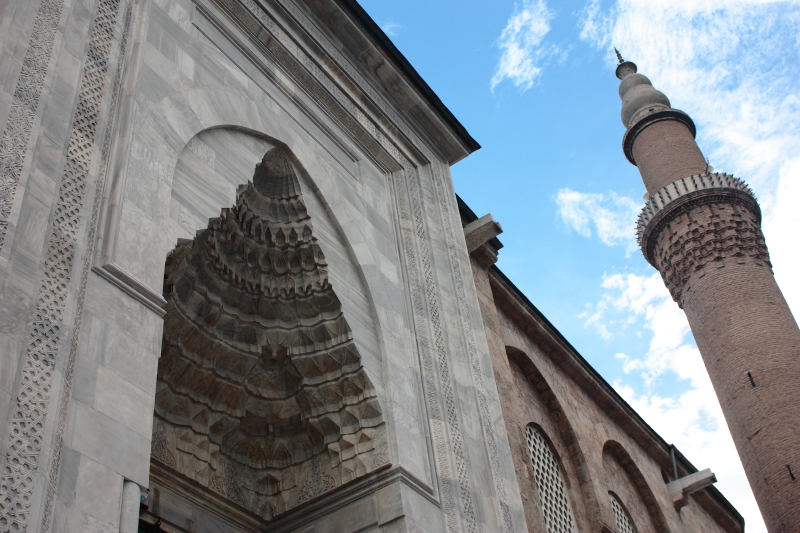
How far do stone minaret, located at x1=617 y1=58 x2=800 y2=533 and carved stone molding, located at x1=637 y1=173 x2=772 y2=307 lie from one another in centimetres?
2

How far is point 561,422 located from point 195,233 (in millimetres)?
5843

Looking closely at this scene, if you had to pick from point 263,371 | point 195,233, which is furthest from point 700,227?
point 195,233

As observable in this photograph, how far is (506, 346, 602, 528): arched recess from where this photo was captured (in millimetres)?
8477

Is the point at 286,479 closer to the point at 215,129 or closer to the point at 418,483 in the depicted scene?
the point at 418,483

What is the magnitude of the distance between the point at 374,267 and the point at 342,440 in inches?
49.6

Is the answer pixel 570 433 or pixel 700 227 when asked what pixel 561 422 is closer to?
pixel 570 433

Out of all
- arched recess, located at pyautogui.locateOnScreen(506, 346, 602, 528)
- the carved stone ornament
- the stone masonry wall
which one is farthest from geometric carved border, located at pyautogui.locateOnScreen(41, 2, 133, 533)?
arched recess, located at pyautogui.locateOnScreen(506, 346, 602, 528)

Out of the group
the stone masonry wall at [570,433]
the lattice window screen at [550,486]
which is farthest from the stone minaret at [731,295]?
the lattice window screen at [550,486]

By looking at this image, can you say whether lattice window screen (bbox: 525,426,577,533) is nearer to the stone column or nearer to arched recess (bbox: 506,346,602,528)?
arched recess (bbox: 506,346,602,528)

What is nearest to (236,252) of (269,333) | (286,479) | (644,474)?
(269,333)

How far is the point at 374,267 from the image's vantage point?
547 cm

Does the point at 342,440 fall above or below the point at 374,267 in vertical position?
below

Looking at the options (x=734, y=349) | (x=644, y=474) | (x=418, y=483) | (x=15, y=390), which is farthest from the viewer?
(x=734, y=349)

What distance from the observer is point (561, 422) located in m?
8.81
